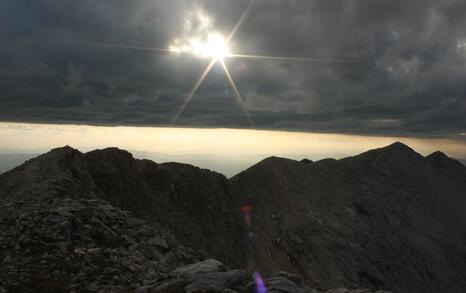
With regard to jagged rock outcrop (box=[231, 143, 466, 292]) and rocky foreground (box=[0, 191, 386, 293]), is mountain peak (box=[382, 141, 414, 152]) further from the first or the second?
rocky foreground (box=[0, 191, 386, 293])

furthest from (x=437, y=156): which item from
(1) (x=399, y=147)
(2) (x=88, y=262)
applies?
(2) (x=88, y=262)

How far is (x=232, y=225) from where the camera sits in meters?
58.7

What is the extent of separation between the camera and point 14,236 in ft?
77.9

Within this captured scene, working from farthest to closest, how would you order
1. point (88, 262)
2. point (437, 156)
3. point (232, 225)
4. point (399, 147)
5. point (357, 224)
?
point (437, 156) → point (399, 147) → point (357, 224) → point (232, 225) → point (88, 262)

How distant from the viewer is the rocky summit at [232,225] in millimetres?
21562

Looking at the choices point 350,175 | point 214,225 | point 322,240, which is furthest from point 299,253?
point 350,175

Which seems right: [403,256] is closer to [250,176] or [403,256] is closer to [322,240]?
[322,240]

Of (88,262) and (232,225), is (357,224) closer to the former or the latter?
(232,225)

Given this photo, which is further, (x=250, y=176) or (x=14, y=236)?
(x=250, y=176)

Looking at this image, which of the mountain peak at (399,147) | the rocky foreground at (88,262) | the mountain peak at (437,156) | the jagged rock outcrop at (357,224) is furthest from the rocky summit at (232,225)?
the mountain peak at (437,156)

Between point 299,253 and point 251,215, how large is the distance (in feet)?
31.2

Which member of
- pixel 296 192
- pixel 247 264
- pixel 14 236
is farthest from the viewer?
pixel 296 192

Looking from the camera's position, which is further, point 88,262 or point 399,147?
point 399,147

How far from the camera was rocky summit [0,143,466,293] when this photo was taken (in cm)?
2156
